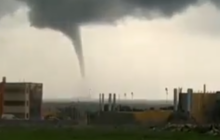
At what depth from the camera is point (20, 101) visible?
109125 millimetres

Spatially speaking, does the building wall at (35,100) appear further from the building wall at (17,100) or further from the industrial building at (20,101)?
the building wall at (17,100)

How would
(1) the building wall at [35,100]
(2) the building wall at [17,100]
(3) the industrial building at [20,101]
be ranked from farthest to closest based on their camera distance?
(1) the building wall at [35,100] → (2) the building wall at [17,100] → (3) the industrial building at [20,101]

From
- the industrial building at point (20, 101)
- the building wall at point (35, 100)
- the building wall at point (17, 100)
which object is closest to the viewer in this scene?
the industrial building at point (20, 101)

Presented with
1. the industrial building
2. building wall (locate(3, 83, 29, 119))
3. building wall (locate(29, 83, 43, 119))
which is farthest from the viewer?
building wall (locate(29, 83, 43, 119))

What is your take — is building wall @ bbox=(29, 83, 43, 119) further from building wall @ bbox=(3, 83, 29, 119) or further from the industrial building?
building wall @ bbox=(3, 83, 29, 119)

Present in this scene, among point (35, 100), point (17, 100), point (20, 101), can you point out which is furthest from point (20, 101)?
point (35, 100)

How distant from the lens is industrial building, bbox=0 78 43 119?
355 feet

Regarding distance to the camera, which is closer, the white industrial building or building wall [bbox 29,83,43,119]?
the white industrial building

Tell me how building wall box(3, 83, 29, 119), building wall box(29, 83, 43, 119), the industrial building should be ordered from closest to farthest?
the industrial building, building wall box(3, 83, 29, 119), building wall box(29, 83, 43, 119)

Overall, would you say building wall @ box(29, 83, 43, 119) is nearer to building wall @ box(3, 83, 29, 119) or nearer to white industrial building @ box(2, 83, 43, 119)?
white industrial building @ box(2, 83, 43, 119)

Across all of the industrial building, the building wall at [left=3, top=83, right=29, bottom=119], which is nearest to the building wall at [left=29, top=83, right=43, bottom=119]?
the industrial building

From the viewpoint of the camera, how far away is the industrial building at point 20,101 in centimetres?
10812

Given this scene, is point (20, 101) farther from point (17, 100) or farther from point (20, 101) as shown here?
point (17, 100)

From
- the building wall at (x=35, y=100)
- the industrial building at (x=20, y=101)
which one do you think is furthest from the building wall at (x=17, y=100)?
the building wall at (x=35, y=100)
